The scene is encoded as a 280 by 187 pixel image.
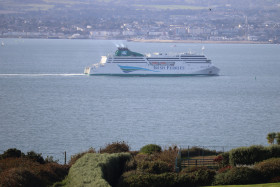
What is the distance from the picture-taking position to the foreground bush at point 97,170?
13.1 metres

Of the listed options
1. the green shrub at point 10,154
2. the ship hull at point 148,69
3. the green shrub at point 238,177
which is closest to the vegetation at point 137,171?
the green shrub at point 238,177

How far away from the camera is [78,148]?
23.4 meters

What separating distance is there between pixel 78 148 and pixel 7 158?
6.96m

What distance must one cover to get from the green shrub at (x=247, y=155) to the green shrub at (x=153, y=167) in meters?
1.94

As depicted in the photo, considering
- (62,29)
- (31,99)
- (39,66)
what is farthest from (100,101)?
(62,29)

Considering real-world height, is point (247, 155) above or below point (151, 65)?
below

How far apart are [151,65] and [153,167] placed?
133 feet

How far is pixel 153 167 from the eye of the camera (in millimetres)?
15539

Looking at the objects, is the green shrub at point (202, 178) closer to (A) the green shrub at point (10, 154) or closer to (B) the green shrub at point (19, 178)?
(B) the green shrub at point (19, 178)

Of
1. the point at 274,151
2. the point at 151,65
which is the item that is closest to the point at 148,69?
the point at 151,65

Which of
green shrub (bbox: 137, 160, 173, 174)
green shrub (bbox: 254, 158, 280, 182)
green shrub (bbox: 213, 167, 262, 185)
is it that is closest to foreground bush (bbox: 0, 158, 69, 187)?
green shrub (bbox: 137, 160, 173, 174)

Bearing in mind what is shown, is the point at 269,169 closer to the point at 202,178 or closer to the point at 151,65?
the point at 202,178

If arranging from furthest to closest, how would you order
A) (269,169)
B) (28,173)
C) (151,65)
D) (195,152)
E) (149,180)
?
1. (151,65)
2. (195,152)
3. (269,169)
4. (149,180)
5. (28,173)

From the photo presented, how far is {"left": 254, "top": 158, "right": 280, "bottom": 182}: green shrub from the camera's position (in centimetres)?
Result: 1506
